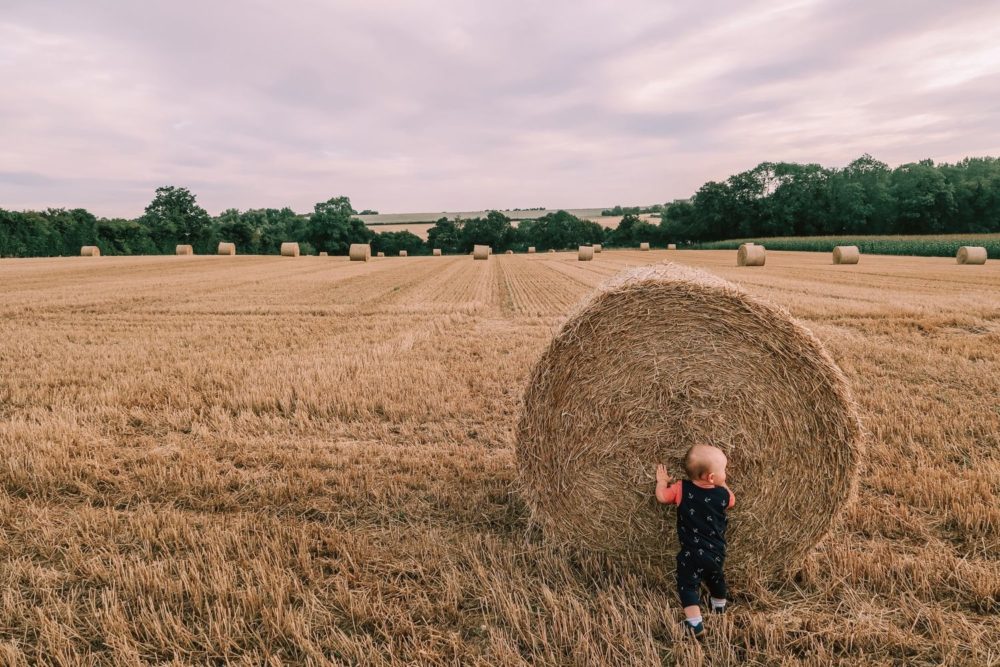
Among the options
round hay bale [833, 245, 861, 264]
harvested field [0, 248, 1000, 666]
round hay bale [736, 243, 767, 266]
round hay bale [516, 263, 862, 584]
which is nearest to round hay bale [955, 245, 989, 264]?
round hay bale [833, 245, 861, 264]

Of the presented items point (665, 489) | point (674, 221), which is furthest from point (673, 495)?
point (674, 221)

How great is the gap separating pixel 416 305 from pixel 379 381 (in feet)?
27.8

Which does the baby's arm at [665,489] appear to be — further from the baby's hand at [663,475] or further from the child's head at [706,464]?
the child's head at [706,464]

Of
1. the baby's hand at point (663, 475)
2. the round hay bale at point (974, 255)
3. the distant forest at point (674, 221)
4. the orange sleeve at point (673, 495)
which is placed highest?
the distant forest at point (674, 221)

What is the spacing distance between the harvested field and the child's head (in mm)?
394

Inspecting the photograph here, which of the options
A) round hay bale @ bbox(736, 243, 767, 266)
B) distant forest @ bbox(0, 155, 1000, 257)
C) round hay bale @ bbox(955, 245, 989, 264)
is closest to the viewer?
round hay bale @ bbox(955, 245, 989, 264)

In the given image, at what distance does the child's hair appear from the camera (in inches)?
129

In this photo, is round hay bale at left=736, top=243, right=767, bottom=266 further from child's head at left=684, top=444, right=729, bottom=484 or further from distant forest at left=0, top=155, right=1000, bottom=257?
distant forest at left=0, top=155, right=1000, bottom=257

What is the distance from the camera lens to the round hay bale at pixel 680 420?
357cm

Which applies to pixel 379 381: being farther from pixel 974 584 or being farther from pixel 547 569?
pixel 974 584

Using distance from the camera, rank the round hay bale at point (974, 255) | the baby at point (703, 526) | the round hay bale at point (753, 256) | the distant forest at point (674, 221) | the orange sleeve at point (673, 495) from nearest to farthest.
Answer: the baby at point (703, 526), the orange sleeve at point (673, 495), the round hay bale at point (974, 255), the round hay bale at point (753, 256), the distant forest at point (674, 221)

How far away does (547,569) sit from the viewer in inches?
139

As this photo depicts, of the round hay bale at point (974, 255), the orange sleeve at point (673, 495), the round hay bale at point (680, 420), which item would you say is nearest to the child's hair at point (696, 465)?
the orange sleeve at point (673, 495)

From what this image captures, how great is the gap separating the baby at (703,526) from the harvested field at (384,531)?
16 cm
